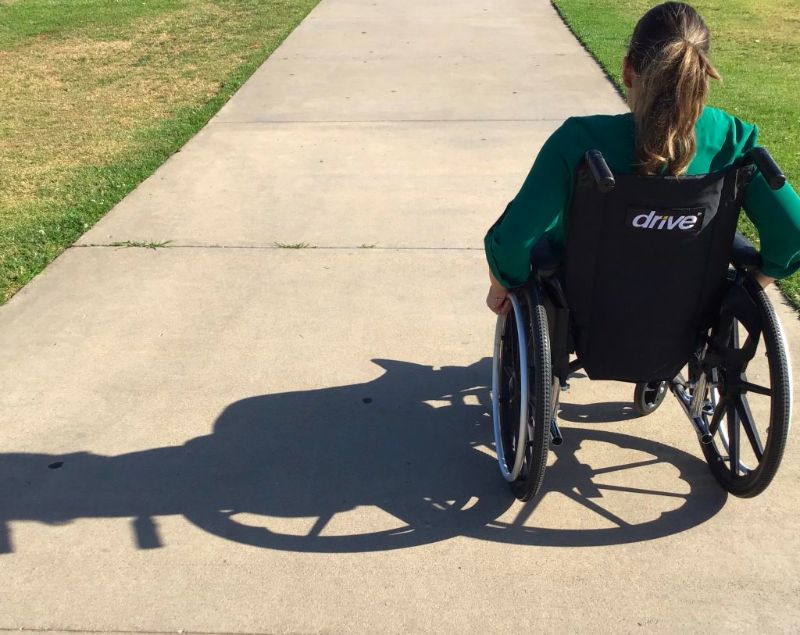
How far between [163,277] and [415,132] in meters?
2.96

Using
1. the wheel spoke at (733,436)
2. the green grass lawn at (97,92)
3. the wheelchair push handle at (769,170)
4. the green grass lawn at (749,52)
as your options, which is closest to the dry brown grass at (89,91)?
the green grass lawn at (97,92)

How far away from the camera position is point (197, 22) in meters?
11.5

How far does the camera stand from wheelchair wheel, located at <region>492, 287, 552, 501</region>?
8.75ft

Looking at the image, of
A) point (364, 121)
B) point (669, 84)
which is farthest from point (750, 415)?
point (364, 121)

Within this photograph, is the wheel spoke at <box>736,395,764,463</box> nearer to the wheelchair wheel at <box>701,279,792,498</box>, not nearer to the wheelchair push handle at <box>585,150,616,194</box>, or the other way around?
the wheelchair wheel at <box>701,279,792,498</box>

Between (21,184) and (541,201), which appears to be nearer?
(541,201)

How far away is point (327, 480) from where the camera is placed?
3.22 meters

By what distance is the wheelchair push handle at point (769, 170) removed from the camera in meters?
2.43

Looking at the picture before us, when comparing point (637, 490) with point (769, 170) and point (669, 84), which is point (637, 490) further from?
point (669, 84)

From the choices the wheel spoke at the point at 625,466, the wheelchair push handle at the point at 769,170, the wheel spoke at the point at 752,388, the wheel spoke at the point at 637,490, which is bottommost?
the wheel spoke at the point at 625,466

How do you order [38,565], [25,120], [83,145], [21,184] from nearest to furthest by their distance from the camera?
[38,565], [21,184], [83,145], [25,120]

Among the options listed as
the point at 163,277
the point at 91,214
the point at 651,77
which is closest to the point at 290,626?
the point at 651,77

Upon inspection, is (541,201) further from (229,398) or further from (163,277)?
(163,277)

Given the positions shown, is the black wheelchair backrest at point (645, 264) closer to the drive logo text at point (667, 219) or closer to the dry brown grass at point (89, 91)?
the drive logo text at point (667, 219)
